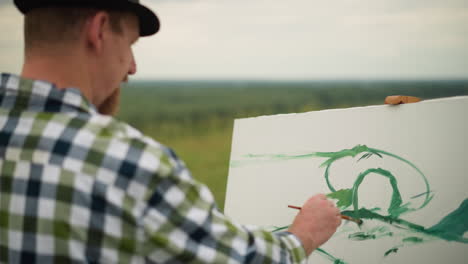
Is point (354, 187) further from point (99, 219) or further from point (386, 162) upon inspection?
point (99, 219)

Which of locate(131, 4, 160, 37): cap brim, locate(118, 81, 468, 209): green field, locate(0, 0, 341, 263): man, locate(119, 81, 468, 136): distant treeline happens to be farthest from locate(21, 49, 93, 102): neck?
locate(119, 81, 468, 136): distant treeline

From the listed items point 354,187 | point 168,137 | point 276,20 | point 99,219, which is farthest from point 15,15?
point 99,219

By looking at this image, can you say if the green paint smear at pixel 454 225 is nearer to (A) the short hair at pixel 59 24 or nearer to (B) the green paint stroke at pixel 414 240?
(B) the green paint stroke at pixel 414 240

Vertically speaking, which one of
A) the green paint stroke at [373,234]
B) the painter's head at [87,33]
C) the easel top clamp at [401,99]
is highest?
the painter's head at [87,33]

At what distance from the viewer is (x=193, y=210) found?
0.66 meters

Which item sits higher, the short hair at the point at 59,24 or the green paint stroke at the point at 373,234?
the short hair at the point at 59,24

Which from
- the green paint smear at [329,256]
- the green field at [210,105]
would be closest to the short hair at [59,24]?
the green paint smear at [329,256]

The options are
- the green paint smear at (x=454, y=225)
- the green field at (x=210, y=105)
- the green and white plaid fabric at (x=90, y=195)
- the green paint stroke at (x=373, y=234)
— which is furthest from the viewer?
the green field at (x=210, y=105)

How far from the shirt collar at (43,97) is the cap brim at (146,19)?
173 millimetres

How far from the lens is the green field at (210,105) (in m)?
3.09

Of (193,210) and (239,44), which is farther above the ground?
(239,44)

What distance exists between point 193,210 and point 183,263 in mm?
69

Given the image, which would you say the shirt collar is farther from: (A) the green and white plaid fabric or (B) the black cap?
(B) the black cap

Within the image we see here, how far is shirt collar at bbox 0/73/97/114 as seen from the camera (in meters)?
0.69
